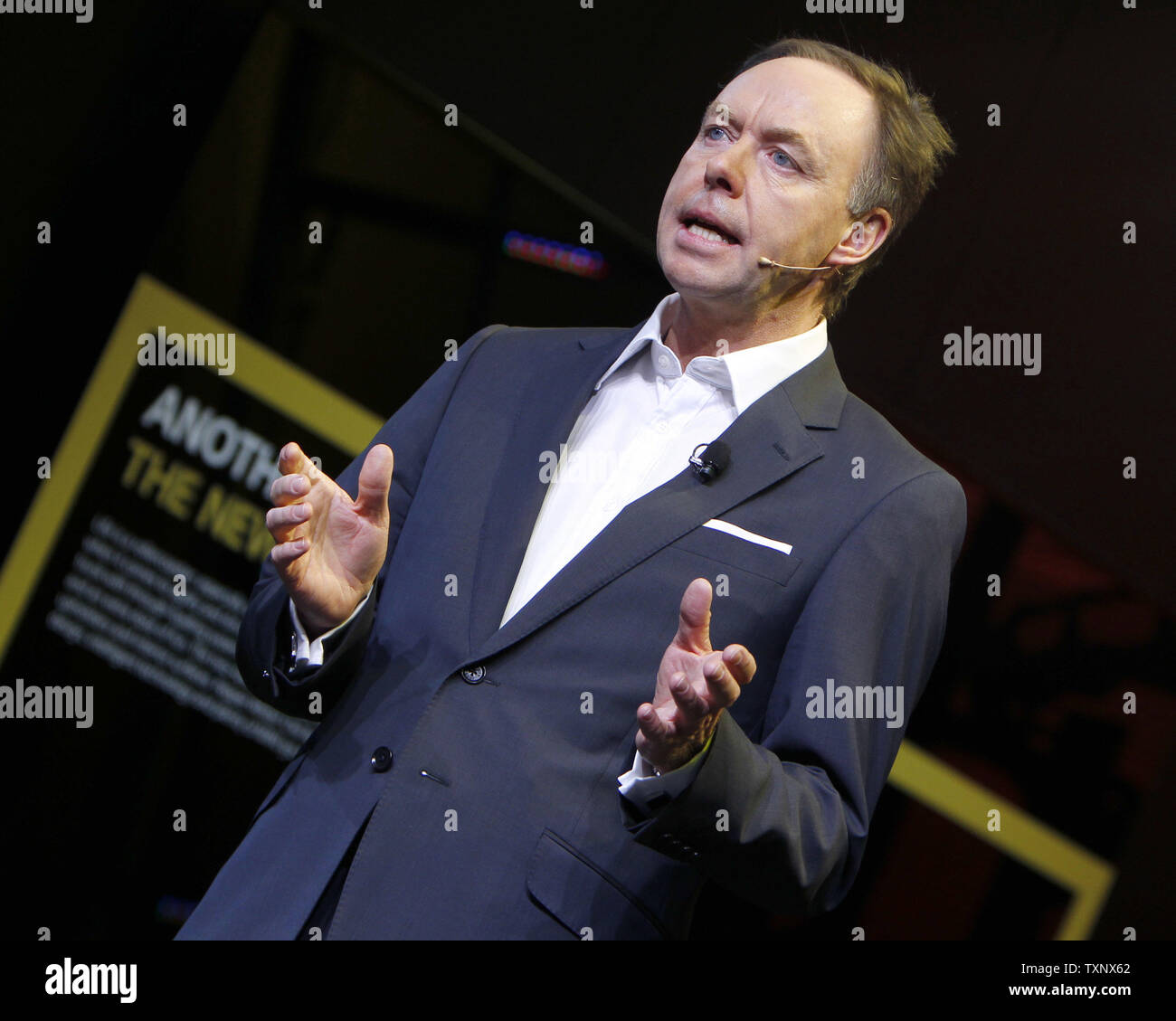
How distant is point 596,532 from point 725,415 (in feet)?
0.91

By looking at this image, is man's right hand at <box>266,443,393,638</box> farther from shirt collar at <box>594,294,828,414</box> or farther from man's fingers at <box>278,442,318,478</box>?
shirt collar at <box>594,294,828,414</box>

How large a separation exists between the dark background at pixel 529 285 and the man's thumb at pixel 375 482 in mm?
1371

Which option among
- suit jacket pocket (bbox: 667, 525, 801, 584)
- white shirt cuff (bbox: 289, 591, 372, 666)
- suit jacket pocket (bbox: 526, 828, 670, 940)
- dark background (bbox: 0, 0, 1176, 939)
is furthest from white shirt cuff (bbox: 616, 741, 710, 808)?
dark background (bbox: 0, 0, 1176, 939)

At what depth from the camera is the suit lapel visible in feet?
5.24

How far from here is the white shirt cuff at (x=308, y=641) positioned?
162cm

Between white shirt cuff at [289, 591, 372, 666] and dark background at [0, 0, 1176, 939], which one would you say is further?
dark background at [0, 0, 1176, 939]

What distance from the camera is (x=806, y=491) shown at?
170 cm

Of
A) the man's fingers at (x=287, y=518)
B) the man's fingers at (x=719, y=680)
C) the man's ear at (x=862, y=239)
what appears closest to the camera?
the man's fingers at (x=719, y=680)

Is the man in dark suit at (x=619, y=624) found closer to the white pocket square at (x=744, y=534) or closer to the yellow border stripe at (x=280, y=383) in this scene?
the white pocket square at (x=744, y=534)

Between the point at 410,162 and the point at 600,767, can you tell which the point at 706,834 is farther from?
the point at 410,162

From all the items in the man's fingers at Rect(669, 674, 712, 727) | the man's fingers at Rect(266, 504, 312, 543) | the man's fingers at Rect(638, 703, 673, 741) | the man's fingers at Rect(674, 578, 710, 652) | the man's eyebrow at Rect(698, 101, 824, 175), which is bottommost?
the man's fingers at Rect(638, 703, 673, 741)

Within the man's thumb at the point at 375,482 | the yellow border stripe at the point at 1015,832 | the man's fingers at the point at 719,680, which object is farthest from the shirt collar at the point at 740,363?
the yellow border stripe at the point at 1015,832

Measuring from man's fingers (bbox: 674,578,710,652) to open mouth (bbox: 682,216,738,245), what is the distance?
0.64 m

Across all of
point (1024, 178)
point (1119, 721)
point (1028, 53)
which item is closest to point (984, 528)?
point (1119, 721)
